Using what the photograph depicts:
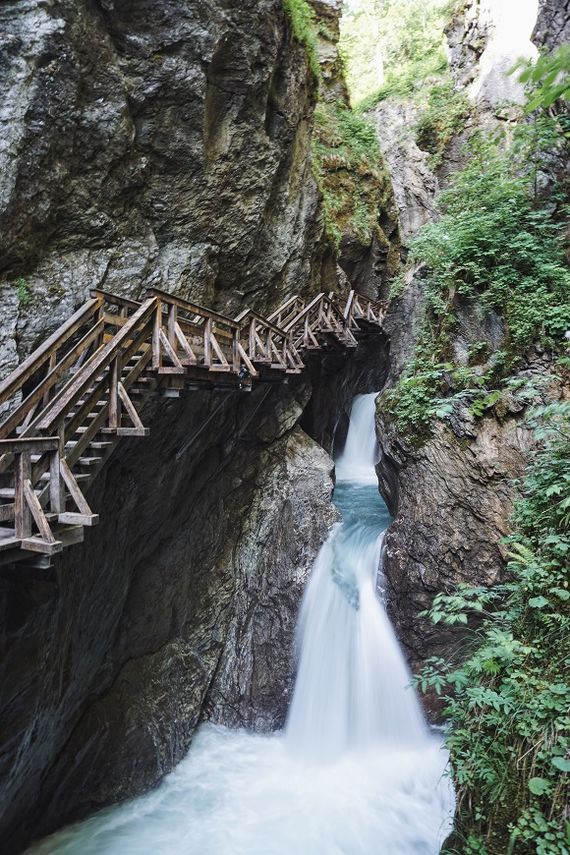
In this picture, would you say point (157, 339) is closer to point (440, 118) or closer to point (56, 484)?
point (56, 484)

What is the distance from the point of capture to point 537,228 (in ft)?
30.3

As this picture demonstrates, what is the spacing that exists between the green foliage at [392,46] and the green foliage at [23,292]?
2078 centimetres

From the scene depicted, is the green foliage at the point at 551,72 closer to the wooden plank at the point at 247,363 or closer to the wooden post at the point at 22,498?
the wooden post at the point at 22,498

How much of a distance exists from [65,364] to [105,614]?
4.25m

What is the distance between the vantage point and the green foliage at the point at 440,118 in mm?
18984

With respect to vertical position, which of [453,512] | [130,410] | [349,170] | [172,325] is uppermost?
[349,170]

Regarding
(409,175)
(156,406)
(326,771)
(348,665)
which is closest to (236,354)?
(156,406)

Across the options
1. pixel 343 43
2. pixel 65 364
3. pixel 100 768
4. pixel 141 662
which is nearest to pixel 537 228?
pixel 65 364

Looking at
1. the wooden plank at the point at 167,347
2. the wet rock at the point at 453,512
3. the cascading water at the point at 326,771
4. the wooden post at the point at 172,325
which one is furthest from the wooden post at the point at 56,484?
the wet rock at the point at 453,512

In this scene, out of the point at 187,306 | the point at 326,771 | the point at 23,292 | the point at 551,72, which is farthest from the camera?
the point at 326,771

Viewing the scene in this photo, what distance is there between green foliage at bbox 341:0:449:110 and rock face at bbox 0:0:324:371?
49.5 feet

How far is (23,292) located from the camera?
623 centimetres

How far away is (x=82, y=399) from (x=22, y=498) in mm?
2100

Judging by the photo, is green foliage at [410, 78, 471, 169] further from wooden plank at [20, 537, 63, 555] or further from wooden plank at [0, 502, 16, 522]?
wooden plank at [20, 537, 63, 555]
